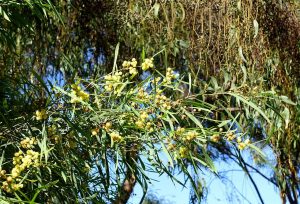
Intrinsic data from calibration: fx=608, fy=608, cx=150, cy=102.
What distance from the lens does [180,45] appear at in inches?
116

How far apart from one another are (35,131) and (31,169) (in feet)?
0.68

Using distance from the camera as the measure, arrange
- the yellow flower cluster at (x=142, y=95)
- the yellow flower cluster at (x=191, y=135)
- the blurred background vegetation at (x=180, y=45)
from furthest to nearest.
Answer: the blurred background vegetation at (x=180, y=45) < the yellow flower cluster at (x=142, y=95) < the yellow flower cluster at (x=191, y=135)

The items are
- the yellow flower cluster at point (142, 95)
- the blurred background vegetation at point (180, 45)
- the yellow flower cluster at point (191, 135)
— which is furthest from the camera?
the blurred background vegetation at point (180, 45)

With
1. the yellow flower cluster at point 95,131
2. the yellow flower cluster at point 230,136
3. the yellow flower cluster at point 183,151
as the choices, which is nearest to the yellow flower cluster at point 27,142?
the yellow flower cluster at point 95,131

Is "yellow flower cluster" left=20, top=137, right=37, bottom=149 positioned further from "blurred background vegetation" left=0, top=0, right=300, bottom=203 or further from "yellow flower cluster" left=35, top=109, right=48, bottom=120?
"blurred background vegetation" left=0, top=0, right=300, bottom=203

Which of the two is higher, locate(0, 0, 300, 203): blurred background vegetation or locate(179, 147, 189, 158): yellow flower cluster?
locate(0, 0, 300, 203): blurred background vegetation

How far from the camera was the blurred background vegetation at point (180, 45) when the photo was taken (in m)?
2.25

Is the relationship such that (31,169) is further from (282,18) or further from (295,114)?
(295,114)

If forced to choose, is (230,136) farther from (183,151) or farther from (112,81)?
(112,81)

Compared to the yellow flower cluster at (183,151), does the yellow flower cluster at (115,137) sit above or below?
above

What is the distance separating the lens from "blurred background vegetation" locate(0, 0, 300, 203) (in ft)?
7.37

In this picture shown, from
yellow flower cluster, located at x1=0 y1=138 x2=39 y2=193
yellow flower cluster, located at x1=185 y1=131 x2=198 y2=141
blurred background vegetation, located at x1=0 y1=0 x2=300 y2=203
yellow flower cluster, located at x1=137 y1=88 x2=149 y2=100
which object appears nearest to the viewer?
yellow flower cluster, located at x1=0 y1=138 x2=39 y2=193

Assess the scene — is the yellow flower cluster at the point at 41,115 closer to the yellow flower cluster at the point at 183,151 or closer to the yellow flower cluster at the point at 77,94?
the yellow flower cluster at the point at 77,94

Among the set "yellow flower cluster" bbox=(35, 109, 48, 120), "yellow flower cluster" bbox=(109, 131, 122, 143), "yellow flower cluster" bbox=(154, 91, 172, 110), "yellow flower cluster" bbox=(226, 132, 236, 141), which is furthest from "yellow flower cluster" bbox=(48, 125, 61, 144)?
"yellow flower cluster" bbox=(226, 132, 236, 141)
